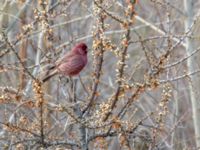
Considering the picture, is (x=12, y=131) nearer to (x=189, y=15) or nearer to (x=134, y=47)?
(x=189, y=15)

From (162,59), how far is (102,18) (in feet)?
1.66

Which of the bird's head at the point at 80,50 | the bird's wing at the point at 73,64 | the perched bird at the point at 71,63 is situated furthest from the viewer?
the bird's head at the point at 80,50

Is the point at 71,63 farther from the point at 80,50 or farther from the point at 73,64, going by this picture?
the point at 80,50

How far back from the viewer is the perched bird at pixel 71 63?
5.53 m

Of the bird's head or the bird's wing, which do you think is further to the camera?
the bird's head

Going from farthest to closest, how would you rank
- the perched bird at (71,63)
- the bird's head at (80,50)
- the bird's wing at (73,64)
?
the bird's head at (80,50) → the bird's wing at (73,64) → the perched bird at (71,63)

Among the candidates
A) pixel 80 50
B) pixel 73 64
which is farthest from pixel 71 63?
pixel 80 50

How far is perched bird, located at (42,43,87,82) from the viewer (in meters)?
5.53

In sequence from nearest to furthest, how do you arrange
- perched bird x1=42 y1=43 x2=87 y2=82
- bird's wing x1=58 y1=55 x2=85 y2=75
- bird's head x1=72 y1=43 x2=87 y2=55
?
perched bird x1=42 y1=43 x2=87 y2=82 < bird's wing x1=58 y1=55 x2=85 y2=75 < bird's head x1=72 y1=43 x2=87 y2=55

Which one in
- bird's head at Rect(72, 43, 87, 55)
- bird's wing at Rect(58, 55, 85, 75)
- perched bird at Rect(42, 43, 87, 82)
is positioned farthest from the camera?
bird's head at Rect(72, 43, 87, 55)

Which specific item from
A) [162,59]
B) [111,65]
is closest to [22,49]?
[111,65]

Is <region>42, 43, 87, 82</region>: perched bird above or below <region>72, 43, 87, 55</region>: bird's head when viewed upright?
below

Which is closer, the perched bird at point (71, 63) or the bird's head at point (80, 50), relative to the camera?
the perched bird at point (71, 63)

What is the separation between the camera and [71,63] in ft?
19.6
